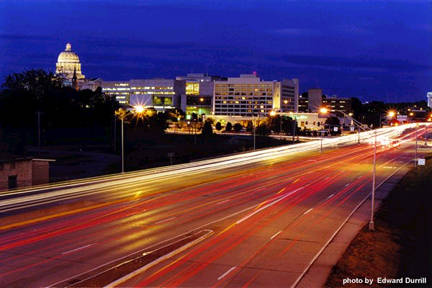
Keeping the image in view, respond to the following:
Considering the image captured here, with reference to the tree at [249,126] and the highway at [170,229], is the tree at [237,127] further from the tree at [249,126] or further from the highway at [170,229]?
the highway at [170,229]

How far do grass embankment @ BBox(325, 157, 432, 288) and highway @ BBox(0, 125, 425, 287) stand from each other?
1660 mm

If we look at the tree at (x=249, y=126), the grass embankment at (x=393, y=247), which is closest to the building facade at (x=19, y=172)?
the grass embankment at (x=393, y=247)

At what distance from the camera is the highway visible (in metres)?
19.0

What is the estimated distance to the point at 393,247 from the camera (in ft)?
85.5

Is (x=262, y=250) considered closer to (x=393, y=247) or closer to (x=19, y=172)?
(x=393, y=247)

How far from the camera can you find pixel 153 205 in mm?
33656

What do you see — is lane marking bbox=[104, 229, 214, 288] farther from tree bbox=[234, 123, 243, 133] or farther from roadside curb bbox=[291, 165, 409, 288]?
tree bbox=[234, 123, 243, 133]

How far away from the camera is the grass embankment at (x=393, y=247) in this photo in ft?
69.2

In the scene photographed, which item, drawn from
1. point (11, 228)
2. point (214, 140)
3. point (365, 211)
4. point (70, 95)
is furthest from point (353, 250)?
point (70, 95)

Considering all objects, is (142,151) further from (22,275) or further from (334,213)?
(22,275)

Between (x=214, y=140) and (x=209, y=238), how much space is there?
9902cm

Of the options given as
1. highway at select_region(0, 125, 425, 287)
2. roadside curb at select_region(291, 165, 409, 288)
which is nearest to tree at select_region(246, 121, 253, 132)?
highway at select_region(0, 125, 425, 287)

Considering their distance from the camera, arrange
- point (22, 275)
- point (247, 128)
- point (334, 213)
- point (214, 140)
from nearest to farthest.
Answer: point (22, 275)
point (334, 213)
point (214, 140)
point (247, 128)

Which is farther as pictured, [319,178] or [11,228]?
[319,178]
